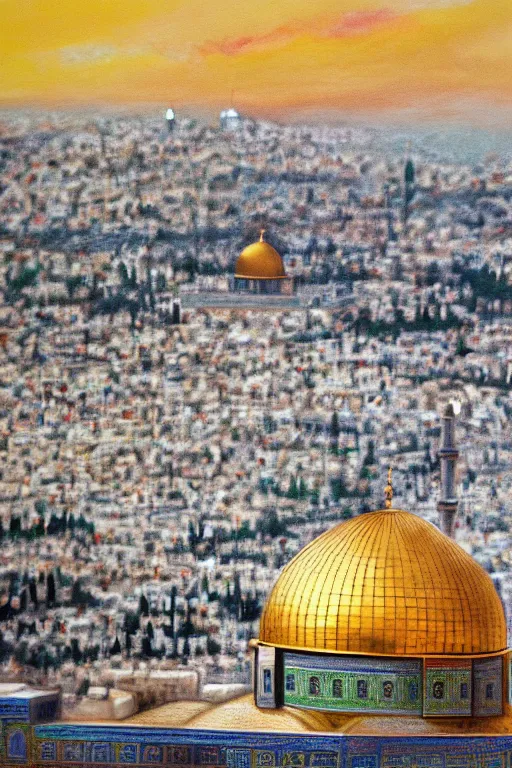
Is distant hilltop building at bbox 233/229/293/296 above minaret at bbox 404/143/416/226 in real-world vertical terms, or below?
below

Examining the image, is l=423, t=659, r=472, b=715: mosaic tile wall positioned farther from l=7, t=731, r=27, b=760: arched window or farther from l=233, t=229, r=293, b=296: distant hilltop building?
l=233, t=229, r=293, b=296: distant hilltop building

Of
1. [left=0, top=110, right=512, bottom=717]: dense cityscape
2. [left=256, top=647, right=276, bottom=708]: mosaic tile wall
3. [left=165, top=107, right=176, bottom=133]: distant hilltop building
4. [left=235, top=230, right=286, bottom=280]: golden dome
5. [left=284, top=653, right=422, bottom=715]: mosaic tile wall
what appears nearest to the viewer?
[left=284, top=653, right=422, bottom=715]: mosaic tile wall

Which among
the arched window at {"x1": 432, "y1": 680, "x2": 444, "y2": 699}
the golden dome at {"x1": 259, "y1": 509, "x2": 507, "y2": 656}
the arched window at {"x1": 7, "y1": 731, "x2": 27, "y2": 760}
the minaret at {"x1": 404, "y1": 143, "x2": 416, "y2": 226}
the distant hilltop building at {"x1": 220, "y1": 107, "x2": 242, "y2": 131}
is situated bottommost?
the arched window at {"x1": 7, "y1": 731, "x2": 27, "y2": 760}

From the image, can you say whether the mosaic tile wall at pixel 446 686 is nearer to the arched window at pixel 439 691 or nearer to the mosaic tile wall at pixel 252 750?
the arched window at pixel 439 691

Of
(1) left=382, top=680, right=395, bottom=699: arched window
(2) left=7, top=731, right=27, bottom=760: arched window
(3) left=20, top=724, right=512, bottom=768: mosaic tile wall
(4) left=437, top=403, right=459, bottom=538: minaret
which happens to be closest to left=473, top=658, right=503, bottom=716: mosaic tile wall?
(3) left=20, top=724, right=512, bottom=768: mosaic tile wall

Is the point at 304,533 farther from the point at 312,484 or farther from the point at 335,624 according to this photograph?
the point at 335,624

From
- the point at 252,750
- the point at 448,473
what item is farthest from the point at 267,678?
the point at 448,473

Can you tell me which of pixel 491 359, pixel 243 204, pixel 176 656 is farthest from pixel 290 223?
pixel 176 656

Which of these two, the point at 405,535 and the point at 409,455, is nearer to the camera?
the point at 405,535
